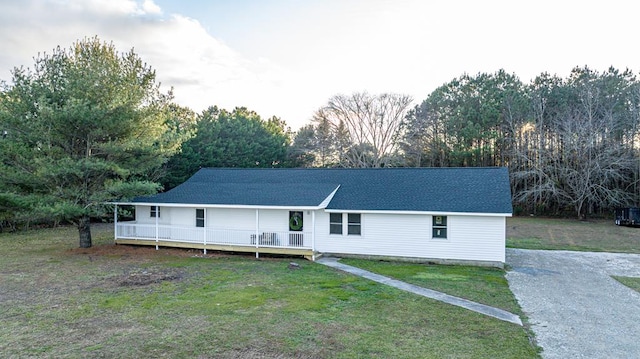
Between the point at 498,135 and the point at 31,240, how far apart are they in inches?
1522

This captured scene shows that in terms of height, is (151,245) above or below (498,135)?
below

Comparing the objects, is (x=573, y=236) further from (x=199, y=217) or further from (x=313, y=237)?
(x=199, y=217)

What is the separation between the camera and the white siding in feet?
47.4

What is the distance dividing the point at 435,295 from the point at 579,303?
3.59 metres

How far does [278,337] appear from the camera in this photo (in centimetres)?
716

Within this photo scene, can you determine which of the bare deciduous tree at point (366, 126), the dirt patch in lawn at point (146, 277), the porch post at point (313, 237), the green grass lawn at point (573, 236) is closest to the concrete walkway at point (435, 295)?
the porch post at point (313, 237)

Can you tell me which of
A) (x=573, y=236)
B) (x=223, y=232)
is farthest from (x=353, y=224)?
(x=573, y=236)

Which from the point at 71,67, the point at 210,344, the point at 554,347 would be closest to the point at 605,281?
the point at 554,347

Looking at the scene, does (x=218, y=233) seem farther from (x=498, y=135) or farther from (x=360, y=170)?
(x=498, y=135)

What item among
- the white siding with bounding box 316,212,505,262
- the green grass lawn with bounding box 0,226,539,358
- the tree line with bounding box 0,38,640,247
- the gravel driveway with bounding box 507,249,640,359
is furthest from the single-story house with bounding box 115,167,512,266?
the gravel driveway with bounding box 507,249,640,359

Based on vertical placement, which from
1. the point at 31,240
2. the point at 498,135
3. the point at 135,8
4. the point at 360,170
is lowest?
the point at 31,240

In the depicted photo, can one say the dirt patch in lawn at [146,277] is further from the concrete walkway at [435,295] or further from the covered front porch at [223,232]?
the concrete walkway at [435,295]

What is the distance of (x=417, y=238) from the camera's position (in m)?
15.2

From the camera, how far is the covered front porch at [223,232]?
16016mm
